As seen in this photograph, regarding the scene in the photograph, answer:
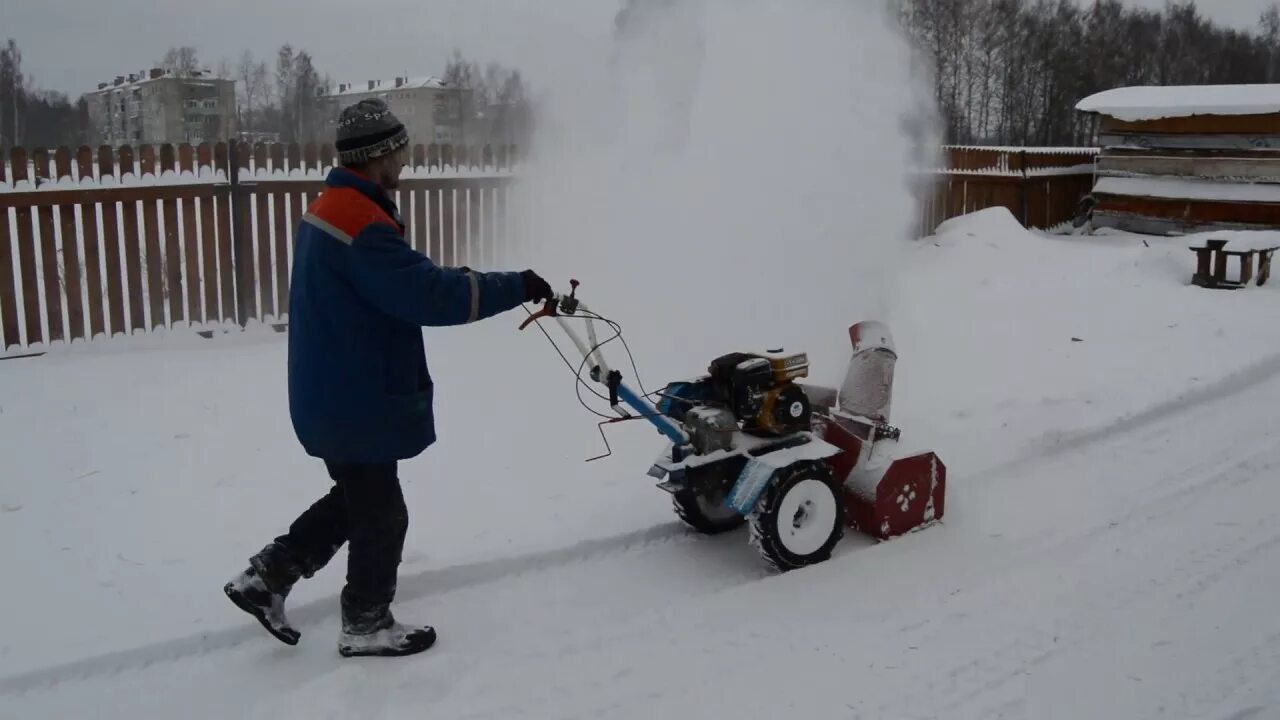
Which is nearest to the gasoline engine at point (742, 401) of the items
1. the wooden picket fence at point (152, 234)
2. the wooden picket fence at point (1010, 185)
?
the wooden picket fence at point (152, 234)

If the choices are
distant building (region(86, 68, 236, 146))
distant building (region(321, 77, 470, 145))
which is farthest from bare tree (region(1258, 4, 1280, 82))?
distant building (region(86, 68, 236, 146))

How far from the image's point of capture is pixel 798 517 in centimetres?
444

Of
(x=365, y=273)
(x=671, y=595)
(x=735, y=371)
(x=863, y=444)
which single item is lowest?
(x=671, y=595)

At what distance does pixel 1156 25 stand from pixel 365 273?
2765 inches

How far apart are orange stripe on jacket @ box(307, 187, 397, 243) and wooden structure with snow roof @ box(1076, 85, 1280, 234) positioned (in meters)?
14.1

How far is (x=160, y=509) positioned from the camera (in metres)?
5.02

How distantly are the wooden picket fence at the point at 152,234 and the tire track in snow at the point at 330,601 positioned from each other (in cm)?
445

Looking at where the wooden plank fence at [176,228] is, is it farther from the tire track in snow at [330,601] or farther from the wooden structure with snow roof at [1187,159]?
the wooden structure with snow roof at [1187,159]

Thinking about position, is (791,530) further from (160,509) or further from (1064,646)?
(160,509)

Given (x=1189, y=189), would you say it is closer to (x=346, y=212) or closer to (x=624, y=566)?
(x=624, y=566)

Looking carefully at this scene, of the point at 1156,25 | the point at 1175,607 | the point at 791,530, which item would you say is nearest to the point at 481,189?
the point at 791,530

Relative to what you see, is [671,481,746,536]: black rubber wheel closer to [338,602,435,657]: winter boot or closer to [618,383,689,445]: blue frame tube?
[618,383,689,445]: blue frame tube

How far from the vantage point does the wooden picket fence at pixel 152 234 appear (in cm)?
745

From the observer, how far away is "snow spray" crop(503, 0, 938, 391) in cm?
670
